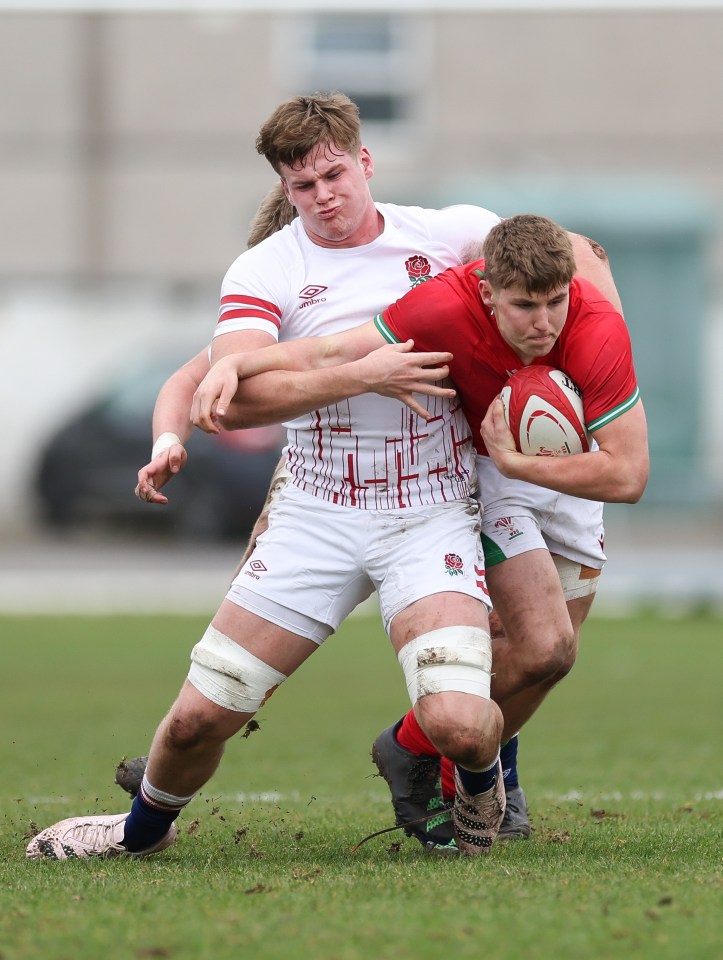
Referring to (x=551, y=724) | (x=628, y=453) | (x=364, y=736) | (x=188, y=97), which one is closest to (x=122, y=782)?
(x=628, y=453)

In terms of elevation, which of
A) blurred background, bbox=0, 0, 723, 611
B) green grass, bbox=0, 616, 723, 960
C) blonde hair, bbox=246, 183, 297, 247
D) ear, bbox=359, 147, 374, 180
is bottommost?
green grass, bbox=0, 616, 723, 960

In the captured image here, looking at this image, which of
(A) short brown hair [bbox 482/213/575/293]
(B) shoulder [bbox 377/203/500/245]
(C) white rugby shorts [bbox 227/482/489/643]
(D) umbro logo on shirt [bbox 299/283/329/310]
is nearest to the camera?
(A) short brown hair [bbox 482/213/575/293]

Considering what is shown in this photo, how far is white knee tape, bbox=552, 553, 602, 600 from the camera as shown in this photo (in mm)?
5602

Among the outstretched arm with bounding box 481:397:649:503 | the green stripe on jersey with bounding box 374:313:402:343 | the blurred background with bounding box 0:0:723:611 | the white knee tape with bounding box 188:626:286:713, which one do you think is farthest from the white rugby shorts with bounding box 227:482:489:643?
the blurred background with bounding box 0:0:723:611

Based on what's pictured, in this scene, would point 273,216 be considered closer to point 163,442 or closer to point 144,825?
point 163,442

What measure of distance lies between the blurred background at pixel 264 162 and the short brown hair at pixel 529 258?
19799 mm

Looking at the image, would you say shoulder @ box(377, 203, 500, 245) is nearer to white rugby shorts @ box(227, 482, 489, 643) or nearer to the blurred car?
white rugby shorts @ box(227, 482, 489, 643)

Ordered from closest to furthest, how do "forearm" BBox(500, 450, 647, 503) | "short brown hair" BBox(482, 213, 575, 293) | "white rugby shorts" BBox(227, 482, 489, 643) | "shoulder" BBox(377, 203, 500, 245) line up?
"short brown hair" BBox(482, 213, 575, 293) < "forearm" BBox(500, 450, 647, 503) < "white rugby shorts" BBox(227, 482, 489, 643) < "shoulder" BBox(377, 203, 500, 245)

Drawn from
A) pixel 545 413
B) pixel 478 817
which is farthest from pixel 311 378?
pixel 478 817

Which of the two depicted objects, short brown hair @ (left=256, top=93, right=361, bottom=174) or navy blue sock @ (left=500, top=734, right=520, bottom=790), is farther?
navy blue sock @ (left=500, top=734, right=520, bottom=790)

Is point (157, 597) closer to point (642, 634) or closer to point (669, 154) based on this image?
point (642, 634)

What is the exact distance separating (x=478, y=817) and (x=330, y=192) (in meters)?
2.13

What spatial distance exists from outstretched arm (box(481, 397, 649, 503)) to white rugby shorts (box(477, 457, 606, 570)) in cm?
47

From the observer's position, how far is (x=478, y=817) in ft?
17.0
